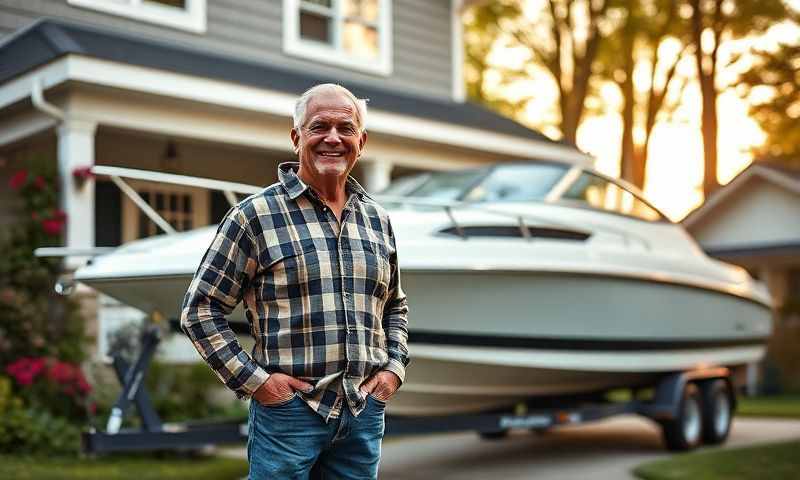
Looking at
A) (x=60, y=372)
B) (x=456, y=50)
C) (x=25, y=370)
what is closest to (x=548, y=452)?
(x=60, y=372)

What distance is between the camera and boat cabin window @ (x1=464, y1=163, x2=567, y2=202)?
24.7 ft

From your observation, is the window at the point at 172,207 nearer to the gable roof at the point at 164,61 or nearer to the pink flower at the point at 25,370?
the gable roof at the point at 164,61

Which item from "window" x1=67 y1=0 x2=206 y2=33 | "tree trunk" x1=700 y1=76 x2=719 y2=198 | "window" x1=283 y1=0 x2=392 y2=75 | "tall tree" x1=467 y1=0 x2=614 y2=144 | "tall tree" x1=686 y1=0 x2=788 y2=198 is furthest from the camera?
"tall tree" x1=467 y1=0 x2=614 y2=144

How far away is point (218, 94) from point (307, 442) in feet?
23.1

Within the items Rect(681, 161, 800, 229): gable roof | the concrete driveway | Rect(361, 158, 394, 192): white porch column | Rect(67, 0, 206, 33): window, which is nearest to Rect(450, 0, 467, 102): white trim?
Rect(361, 158, 394, 192): white porch column

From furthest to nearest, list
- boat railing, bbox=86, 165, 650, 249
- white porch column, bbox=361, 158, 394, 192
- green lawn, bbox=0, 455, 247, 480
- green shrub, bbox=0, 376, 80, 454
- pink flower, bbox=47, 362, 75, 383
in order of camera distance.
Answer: white porch column, bbox=361, 158, 394, 192
pink flower, bbox=47, 362, 75, 383
green shrub, bbox=0, 376, 80, 454
green lawn, bbox=0, 455, 247, 480
boat railing, bbox=86, 165, 650, 249

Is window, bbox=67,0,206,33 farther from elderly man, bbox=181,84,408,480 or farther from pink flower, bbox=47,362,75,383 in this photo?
elderly man, bbox=181,84,408,480

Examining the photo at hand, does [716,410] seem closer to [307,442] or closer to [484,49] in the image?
[307,442]

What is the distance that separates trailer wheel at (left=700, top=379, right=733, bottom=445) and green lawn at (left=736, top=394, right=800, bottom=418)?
11.0ft

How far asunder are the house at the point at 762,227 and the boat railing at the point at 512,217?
9018mm

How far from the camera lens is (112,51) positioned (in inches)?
356

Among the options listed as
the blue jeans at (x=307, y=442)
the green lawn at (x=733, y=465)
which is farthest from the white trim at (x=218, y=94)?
the blue jeans at (x=307, y=442)

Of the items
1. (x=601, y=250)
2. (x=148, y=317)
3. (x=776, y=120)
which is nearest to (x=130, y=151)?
(x=148, y=317)

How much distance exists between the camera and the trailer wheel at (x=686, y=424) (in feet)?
27.2
